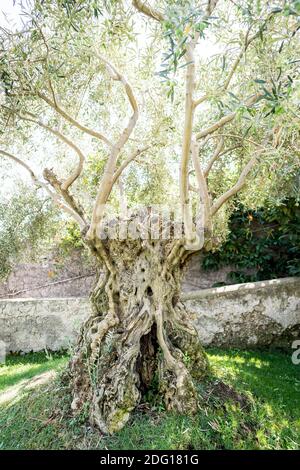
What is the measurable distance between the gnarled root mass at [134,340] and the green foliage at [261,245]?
223 inches

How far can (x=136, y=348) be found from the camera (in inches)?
200

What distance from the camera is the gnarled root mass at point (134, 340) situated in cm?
488

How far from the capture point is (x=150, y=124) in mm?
7562

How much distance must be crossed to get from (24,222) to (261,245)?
6361 millimetres

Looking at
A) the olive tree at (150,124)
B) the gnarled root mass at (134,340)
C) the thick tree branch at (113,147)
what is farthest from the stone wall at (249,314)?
the thick tree branch at (113,147)

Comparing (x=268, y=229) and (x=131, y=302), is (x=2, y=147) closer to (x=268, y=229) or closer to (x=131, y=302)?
(x=131, y=302)

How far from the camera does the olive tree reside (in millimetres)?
3986

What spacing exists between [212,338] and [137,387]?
13.0 ft

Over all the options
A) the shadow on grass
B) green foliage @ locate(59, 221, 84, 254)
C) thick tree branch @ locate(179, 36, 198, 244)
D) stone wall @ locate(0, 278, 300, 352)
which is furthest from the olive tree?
green foliage @ locate(59, 221, 84, 254)

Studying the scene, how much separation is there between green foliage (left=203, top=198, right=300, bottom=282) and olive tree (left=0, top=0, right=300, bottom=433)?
12.6 feet

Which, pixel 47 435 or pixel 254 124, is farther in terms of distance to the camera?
pixel 47 435

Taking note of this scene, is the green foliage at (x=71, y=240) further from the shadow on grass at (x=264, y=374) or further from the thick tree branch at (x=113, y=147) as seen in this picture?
the thick tree branch at (x=113, y=147)
